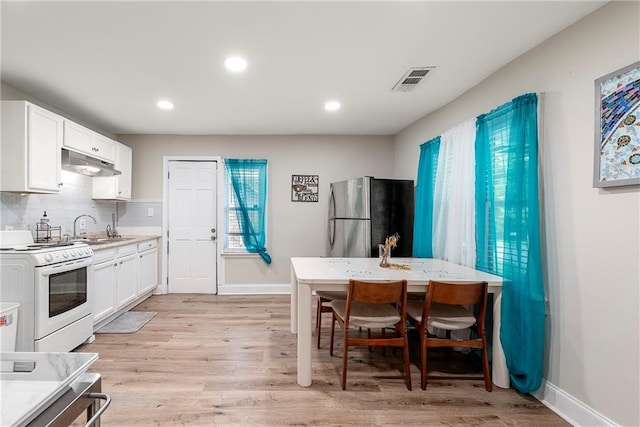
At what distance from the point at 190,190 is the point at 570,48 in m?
4.55

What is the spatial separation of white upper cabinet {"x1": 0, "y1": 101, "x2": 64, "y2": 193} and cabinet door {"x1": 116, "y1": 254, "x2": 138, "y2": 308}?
1.18m

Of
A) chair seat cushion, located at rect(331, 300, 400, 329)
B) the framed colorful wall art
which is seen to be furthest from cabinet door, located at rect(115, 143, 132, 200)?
the framed colorful wall art

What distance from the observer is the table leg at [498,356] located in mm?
2174

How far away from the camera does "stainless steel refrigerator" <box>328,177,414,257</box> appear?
11.2ft

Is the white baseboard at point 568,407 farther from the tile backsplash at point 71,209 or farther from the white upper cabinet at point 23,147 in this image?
the tile backsplash at point 71,209

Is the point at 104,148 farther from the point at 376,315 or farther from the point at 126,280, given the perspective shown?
the point at 376,315

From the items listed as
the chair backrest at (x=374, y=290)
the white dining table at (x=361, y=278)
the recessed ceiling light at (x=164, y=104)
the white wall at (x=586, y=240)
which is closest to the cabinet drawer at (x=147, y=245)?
the recessed ceiling light at (x=164, y=104)

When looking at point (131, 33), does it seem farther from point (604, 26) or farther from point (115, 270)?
point (604, 26)

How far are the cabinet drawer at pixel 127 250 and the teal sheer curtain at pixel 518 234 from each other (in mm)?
3886

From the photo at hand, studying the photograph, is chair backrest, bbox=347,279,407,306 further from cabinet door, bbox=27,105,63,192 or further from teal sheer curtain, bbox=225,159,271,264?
cabinet door, bbox=27,105,63,192

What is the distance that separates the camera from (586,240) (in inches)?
69.7

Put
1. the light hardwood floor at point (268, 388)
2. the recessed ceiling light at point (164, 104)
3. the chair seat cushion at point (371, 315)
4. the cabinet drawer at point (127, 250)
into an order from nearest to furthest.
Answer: the light hardwood floor at point (268, 388) → the chair seat cushion at point (371, 315) → the recessed ceiling light at point (164, 104) → the cabinet drawer at point (127, 250)

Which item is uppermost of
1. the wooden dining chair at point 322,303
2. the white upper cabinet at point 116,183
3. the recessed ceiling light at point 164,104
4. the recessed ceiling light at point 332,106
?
the recessed ceiling light at point 332,106

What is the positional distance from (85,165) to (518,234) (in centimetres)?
415
